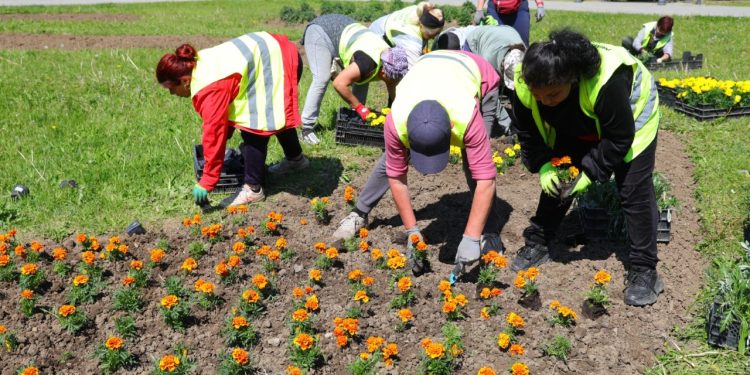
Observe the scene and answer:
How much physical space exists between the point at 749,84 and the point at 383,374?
6.02 m

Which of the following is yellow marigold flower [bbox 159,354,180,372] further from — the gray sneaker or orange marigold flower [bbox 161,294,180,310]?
the gray sneaker

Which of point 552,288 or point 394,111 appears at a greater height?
point 394,111

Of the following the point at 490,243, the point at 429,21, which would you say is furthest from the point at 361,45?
the point at 490,243

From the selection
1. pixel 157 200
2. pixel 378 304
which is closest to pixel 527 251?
pixel 378 304

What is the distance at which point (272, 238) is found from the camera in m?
4.59

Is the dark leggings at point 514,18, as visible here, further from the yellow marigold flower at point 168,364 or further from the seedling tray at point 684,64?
the yellow marigold flower at point 168,364

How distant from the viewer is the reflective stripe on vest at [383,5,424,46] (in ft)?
19.2

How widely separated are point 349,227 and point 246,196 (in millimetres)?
1034

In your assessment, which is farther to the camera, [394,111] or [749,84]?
[749,84]

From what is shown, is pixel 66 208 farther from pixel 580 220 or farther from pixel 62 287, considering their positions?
pixel 580 220

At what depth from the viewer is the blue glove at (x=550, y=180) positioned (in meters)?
3.70

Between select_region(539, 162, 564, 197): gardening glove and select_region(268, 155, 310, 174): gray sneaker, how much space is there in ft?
8.20

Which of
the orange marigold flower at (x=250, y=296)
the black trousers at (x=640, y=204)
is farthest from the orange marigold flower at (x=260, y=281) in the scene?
the black trousers at (x=640, y=204)

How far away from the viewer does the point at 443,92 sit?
11.1ft
